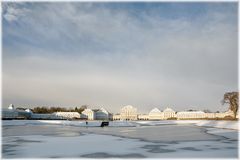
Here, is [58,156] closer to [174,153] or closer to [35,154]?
[35,154]

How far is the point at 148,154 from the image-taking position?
9664 millimetres

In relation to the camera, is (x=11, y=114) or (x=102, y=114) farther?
(x=102, y=114)

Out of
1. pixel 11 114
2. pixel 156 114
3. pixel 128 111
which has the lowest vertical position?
pixel 156 114

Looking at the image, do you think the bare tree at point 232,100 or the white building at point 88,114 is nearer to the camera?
the bare tree at point 232,100

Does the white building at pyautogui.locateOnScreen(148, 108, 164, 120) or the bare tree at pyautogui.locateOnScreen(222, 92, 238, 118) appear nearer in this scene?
the bare tree at pyautogui.locateOnScreen(222, 92, 238, 118)

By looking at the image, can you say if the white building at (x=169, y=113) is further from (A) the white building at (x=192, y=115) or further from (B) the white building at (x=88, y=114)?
(B) the white building at (x=88, y=114)

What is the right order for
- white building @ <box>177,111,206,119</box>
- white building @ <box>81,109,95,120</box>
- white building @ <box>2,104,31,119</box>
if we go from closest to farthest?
white building @ <box>2,104,31,119</box>, white building @ <box>81,109,95,120</box>, white building @ <box>177,111,206,119</box>

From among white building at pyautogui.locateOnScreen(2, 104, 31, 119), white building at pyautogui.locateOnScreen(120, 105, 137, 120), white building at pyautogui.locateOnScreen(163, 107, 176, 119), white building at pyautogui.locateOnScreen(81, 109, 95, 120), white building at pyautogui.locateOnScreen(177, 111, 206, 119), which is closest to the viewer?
white building at pyautogui.locateOnScreen(2, 104, 31, 119)

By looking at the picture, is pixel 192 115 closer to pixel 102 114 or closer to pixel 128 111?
pixel 128 111

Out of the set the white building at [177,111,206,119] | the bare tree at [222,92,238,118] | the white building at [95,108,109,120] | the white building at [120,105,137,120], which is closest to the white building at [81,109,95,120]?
the white building at [95,108,109,120]

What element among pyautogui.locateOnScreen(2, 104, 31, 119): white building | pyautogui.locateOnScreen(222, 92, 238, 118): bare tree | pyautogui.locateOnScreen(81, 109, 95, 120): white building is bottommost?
pyautogui.locateOnScreen(81, 109, 95, 120): white building

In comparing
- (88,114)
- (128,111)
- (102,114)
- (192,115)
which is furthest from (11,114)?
(192,115)

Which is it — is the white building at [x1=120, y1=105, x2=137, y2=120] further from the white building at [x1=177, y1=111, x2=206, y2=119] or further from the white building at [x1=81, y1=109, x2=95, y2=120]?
the white building at [x1=177, y1=111, x2=206, y2=119]

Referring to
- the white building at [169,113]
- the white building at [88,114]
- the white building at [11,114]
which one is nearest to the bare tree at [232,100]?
the white building at [11,114]
